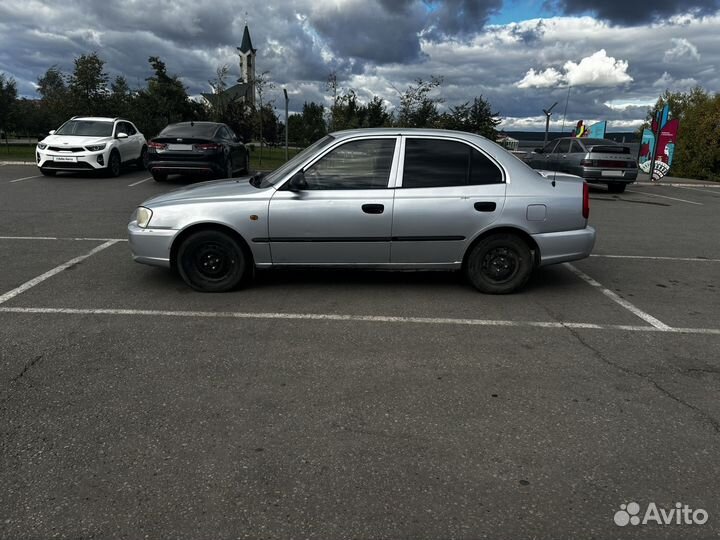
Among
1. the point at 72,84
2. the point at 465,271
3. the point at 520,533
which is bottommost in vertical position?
the point at 520,533

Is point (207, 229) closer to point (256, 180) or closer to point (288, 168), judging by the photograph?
point (256, 180)

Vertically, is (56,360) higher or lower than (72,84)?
lower

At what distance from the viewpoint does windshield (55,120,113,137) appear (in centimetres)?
1516

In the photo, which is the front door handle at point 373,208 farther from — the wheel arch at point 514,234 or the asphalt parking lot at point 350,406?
the wheel arch at point 514,234

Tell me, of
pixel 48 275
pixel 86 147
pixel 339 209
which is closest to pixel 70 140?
pixel 86 147

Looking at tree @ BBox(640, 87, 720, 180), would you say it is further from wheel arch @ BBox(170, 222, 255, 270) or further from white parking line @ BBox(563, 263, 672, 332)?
wheel arch @ BBox(170, 222, 255, 270)

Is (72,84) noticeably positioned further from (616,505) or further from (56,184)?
(616,505)

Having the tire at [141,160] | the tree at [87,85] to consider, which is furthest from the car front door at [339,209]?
the tree at [87,85]

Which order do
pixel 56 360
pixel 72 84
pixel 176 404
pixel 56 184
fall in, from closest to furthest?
pixel 176 404
pixel 56 360
pixel 56 184
pixel 72 84

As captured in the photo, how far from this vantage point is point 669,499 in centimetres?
246

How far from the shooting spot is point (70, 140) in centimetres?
1469

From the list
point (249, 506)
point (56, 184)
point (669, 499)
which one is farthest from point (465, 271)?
point (56, 184)

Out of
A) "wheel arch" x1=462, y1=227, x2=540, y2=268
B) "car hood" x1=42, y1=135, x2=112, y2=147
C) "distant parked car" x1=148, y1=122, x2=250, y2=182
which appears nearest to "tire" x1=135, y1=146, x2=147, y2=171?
"car hood" x1=42, y1=135, x2=112, y2=147

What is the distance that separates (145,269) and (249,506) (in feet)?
14.4
